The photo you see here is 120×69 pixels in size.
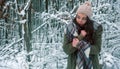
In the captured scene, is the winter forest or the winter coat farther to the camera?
the winter forest

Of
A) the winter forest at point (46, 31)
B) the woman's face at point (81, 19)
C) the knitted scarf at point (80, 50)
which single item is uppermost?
the woman's face at point (81, 19)

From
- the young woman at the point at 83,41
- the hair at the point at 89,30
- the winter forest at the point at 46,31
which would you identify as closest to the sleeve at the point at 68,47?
the young woman at the point at 83,41

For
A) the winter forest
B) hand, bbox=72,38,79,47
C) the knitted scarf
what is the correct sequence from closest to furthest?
hand, bbox=72,38,79,47 < the knitted scarf < the winter forest

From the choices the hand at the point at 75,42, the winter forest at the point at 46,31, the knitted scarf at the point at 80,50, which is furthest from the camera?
the winter forest at the point at 46,31

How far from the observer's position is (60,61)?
7383mm

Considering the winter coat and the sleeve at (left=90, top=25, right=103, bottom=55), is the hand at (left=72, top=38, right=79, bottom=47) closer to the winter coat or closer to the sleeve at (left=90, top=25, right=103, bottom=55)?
the winter coat

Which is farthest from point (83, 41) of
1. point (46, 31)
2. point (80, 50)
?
point (46, 31)

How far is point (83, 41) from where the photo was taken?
13.3ft

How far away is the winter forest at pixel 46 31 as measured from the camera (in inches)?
290

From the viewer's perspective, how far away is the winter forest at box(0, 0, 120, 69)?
736 centimetres

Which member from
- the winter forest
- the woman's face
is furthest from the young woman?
the winter forest

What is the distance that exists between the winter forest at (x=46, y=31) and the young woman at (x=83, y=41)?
10.1ft

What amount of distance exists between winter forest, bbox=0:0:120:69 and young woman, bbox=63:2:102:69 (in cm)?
309

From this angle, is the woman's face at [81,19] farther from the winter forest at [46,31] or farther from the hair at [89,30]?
the winter forest at [46,31]
